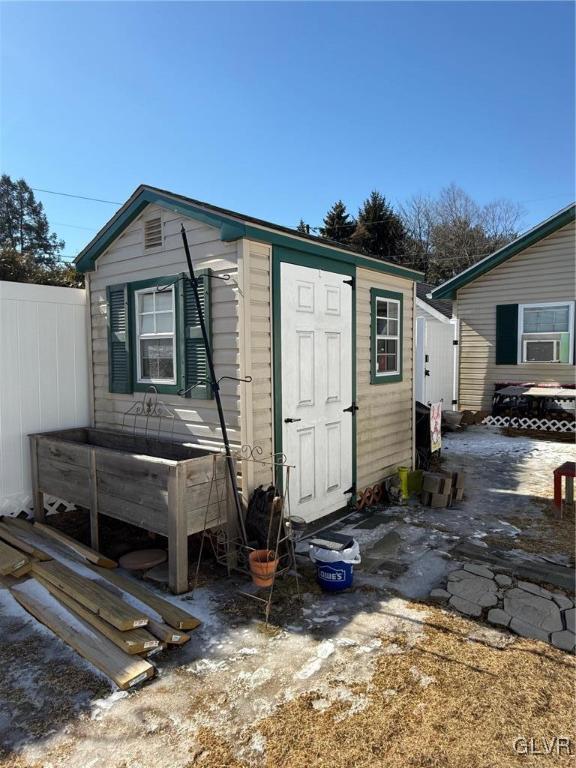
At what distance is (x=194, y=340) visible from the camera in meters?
4.43

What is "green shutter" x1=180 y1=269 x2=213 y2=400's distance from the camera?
4.28 metres

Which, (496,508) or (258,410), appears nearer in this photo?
(258,410)

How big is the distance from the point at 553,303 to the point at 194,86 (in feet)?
27.2

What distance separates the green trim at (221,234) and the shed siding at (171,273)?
7 cm

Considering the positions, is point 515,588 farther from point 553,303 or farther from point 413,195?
point 413,195

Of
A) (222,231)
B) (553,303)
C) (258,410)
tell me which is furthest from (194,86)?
(553,303)

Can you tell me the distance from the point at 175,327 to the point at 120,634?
266 cm

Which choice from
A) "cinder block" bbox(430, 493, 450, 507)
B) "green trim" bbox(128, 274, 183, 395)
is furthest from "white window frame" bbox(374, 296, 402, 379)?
"green trim" bbox(128, 274, 183, 395)

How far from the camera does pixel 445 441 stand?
981 cm

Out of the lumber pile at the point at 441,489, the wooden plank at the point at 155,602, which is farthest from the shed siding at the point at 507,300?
the wooden plank at the point at 155,602

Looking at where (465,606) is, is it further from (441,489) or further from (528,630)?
(441,489)

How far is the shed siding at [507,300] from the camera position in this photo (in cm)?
1038

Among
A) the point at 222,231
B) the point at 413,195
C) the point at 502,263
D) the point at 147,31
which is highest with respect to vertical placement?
the point at 413,195
